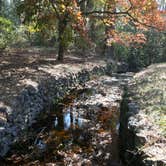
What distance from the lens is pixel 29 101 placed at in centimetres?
1159

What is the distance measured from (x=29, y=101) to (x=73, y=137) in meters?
2.22

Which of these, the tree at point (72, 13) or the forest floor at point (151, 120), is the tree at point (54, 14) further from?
the forest floor at point (151, 120)

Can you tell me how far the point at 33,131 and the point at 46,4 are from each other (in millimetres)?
8399

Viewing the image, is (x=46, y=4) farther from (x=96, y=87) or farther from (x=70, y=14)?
(x=96, y=87)

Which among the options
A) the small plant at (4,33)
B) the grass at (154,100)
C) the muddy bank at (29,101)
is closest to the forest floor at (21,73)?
the muddy bank at (29,101)

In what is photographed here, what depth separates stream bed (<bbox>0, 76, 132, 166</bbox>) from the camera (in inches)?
337

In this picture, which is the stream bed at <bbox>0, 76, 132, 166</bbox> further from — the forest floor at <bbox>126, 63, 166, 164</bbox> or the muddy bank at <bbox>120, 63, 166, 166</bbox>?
the forest floor at <bbox>126, 63, 166, 164</bbox>

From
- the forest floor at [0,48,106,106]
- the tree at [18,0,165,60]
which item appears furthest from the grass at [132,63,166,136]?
the tree at [18,0,165,60]

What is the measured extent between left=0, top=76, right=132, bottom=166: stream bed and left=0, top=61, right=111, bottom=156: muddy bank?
0.81 ft

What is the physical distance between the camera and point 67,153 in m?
8.94

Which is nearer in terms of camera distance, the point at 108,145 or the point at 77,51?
the point at 108,145

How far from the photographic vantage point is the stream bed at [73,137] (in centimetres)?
857

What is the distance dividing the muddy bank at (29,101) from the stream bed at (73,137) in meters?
0.25

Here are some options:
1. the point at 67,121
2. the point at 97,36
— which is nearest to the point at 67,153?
the point at 67,121
